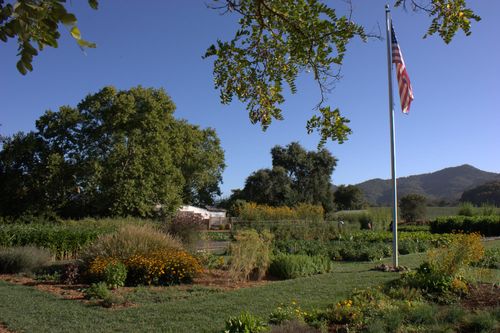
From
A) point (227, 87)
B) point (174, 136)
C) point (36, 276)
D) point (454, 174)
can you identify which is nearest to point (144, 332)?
point (227, 87)

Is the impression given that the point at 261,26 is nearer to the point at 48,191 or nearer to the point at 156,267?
the point at 156,267

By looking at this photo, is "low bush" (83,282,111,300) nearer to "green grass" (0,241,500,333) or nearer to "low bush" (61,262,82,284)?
"green grass" (0,241,500,333)

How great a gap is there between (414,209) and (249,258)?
41918 mm

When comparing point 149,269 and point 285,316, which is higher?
point 149,269

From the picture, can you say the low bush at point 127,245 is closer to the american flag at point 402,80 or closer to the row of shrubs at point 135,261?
the row of shrubs at point 135,261

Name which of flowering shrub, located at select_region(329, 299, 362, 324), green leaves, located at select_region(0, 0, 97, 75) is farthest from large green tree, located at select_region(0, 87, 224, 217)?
green leaves, located at select_region(0, 0, 97, 75)

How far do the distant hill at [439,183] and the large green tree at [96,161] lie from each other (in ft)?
Result: 327

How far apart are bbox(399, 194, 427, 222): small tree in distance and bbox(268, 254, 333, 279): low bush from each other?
3891cm

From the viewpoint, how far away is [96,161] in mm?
31578

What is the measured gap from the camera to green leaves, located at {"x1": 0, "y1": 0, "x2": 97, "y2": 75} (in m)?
2.21

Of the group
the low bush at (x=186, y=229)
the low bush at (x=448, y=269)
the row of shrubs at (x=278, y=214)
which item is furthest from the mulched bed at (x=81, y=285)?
the row of shrubs at (x=278, y=214)

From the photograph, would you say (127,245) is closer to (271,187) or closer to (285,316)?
(285,316)

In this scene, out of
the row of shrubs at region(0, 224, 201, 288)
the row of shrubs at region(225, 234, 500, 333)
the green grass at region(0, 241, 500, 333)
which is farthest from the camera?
the row of shrubs at region(0, 224, 201, 288)

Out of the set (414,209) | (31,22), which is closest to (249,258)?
(31,22)
